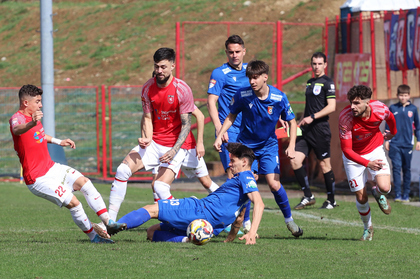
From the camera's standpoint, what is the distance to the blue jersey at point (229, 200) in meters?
6.64

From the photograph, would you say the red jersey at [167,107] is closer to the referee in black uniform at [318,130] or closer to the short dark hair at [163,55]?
the short dark hair at [163,55]

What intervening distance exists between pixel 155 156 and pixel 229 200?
4.05 ft

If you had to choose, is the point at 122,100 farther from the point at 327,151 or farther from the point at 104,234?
the point at 104,234

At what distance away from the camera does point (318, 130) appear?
1070cm

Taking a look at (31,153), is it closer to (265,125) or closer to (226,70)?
(265,125)

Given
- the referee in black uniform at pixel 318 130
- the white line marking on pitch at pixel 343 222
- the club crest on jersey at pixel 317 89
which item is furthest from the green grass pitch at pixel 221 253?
the club crest on jersey at pixel 317 89

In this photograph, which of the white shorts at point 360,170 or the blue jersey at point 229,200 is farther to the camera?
the white shorts at point 360,170

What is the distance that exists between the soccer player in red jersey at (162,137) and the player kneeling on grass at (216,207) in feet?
2.06

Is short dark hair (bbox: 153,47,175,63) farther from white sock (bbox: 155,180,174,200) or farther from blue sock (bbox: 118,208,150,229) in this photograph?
blue sock (bbox: 118,208,150,229)

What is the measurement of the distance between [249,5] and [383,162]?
102 feet

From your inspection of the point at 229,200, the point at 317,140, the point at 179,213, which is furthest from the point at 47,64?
the point at 229,200

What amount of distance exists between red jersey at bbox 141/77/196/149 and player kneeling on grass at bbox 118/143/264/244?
0.98 m

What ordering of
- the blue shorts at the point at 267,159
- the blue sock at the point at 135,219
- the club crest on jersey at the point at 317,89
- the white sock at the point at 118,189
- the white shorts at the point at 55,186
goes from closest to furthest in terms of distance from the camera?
the blue sock at the point at 135,219
the white shorts at the point at 55,186
the white sock at the point at 118,189
the blue shorts at the point at 267,159
the club crest on jersey at the point at 317,89

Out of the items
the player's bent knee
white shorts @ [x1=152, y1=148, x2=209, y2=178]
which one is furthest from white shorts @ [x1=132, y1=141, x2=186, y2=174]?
the player's bent knee
